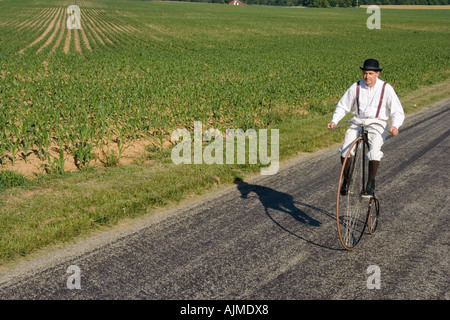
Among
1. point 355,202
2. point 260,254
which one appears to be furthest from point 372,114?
point 260,254

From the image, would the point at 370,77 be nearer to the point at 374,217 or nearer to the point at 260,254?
the point at 374,217

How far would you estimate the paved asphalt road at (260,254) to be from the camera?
5.12 metres

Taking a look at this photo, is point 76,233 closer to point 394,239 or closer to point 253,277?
point 253,277

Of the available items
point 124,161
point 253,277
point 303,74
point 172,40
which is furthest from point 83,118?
point 172,40

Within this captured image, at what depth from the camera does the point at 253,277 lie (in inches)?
212

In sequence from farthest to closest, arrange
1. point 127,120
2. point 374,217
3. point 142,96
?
point 142,96
point 127,120
point 374,217

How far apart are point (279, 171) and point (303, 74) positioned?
13.4 m

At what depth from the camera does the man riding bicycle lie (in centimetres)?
633

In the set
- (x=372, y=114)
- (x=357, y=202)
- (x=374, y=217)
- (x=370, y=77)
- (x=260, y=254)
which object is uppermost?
(x=370, y=77)

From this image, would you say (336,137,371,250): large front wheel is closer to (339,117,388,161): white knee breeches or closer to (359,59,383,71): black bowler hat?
(339,117,388,161): white knee breeches

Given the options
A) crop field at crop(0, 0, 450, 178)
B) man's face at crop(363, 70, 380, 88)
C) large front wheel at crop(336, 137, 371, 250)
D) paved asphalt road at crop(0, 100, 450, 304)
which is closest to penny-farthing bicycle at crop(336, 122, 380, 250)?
large front wheel at crop(336, 137, 371, 250)

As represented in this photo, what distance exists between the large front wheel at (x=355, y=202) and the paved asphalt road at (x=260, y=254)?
16cm

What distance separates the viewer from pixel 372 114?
6.48m

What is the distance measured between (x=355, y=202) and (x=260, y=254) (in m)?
1.48
